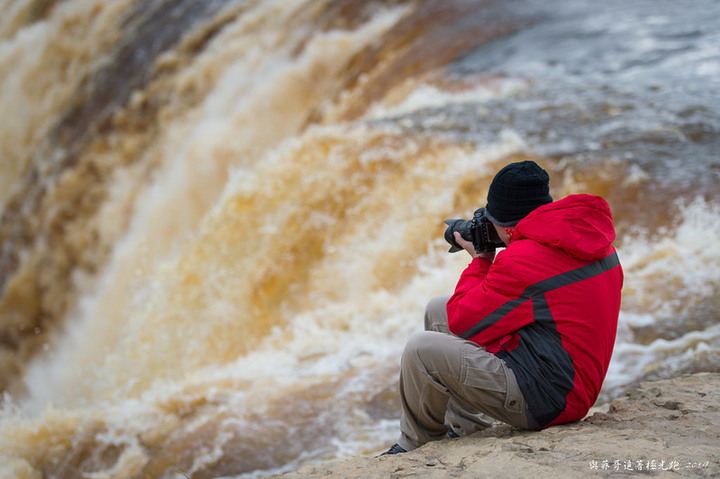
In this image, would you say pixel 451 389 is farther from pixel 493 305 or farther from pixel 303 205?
pixel 303 205

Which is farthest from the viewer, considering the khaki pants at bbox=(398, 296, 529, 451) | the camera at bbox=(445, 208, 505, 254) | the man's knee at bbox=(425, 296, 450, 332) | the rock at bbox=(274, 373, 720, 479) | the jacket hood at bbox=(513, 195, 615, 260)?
the man's knee at bbox=(425, 296, 450, 332)

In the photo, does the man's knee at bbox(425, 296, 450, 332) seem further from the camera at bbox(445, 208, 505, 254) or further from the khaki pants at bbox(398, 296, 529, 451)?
the camera at bbox(445, 208, 505, 254)

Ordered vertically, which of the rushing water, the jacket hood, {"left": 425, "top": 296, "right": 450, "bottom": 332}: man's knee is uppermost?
the jacket hood

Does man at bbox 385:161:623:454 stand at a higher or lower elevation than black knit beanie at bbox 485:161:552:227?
lower

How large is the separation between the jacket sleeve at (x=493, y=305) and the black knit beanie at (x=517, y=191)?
7.0 inches

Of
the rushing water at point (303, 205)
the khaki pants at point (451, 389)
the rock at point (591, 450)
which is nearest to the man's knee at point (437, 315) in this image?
the khaki pants at point (451, 389)

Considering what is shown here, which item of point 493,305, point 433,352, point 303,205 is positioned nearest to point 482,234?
point 493,305

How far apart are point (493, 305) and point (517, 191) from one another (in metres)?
0.39

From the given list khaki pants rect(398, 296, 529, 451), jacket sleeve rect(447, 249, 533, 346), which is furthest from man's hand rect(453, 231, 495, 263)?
khaki pants rect(398, 296, 529, 451)

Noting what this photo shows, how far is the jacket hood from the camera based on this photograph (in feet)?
6.66

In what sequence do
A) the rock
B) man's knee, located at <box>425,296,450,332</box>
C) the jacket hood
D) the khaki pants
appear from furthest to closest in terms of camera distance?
man's knee, located at <box>425,296,450,332</box>, the khaki pants, the jacket hood, the rock

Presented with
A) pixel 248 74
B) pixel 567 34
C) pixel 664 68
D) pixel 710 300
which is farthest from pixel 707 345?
pixel 248 74

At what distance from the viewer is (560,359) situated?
2092 millimetres

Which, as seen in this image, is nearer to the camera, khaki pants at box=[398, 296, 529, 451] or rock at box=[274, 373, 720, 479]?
rock at box=[274, 373, 720, 479]
